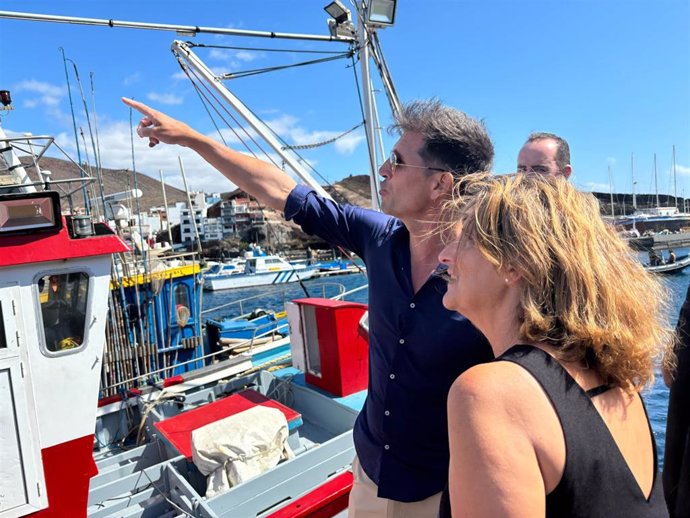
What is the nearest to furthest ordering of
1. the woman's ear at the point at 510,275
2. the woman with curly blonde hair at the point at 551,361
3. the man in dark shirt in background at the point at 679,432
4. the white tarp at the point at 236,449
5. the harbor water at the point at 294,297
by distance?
the woman with curly blonde hair at the point at 551,361 → the woman's ear at the point at 510,275 → the man in dark shirt in background at the point at 679,432 → the white tarp at the point at 236,449 → the harbor water at the point at 294,297

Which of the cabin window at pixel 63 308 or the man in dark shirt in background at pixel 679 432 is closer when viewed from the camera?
the man in dark shirt in background at pixel 679 432

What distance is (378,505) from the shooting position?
189 cm

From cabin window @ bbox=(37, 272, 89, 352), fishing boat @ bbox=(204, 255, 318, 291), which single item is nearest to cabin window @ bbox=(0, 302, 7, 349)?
cabin window @ bbox=(37, 272, 89, 352)

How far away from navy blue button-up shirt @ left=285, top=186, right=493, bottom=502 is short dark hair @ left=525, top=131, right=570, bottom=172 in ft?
4.59

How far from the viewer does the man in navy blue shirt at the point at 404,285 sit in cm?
182

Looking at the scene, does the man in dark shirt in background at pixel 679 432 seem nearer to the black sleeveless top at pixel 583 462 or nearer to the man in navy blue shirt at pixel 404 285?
the man in navy blue shirt at pixel 404 285

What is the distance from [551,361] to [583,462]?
7.3 inches

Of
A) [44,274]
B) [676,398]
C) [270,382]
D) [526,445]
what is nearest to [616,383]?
[526,445]

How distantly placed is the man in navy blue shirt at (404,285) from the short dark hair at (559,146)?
1.02 meters

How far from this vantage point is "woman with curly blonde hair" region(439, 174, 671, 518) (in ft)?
2.84

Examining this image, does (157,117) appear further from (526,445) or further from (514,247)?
(526,445)

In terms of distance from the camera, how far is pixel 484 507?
862 millimetres

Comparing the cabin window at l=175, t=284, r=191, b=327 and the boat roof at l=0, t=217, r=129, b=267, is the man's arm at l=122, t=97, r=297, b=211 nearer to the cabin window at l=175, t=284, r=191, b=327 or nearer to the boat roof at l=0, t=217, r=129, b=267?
the boat roof at l=0, t=217, r=129, b=267

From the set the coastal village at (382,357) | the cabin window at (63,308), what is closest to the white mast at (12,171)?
the coastal village at (382,357)
